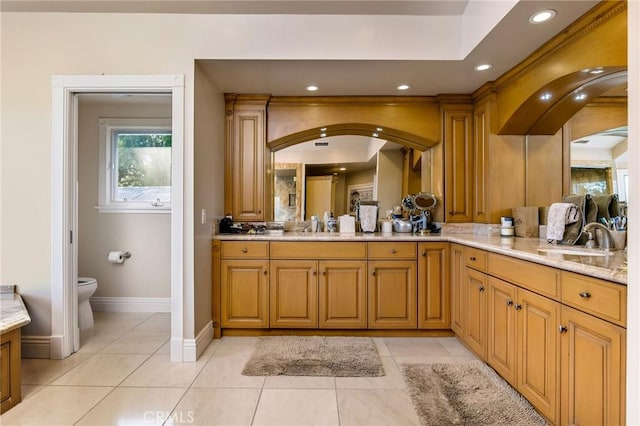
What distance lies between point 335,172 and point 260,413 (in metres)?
2.84

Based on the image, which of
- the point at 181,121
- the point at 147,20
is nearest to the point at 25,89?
the point at 147,20

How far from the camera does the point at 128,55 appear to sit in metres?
2.38

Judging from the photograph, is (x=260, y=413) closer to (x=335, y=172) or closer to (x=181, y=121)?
(x=181, y=121)

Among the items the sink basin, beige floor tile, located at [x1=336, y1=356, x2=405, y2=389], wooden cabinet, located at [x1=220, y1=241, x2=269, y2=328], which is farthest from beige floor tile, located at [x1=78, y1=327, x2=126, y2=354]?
the sink basin

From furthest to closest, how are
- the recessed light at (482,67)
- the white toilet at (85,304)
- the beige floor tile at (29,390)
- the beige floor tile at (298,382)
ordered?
the white toilet at (85,304) < the recessed light at (482,67) < the beige floor tile at (298,382) < the beige floor tile at (29,390)

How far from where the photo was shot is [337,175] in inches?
157

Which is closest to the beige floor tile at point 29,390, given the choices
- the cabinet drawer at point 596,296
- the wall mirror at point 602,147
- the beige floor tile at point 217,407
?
the beige floor tile at point 217,407

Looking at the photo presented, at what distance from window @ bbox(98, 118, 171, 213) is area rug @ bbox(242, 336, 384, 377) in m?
2.06

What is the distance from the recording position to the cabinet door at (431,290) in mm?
2812

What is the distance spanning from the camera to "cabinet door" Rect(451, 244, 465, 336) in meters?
2.62

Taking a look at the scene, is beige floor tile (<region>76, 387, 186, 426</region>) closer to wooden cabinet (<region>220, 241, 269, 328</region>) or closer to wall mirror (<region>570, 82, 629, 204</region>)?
wooden cabinet (<region>220, 241, 269, 328</region>)

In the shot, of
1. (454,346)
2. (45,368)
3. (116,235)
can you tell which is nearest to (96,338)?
(45,368)

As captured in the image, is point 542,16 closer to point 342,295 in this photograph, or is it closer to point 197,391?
point 342,295

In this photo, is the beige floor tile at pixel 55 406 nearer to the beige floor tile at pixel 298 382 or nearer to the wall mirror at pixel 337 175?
the beige floor tile at pixel 298 382
